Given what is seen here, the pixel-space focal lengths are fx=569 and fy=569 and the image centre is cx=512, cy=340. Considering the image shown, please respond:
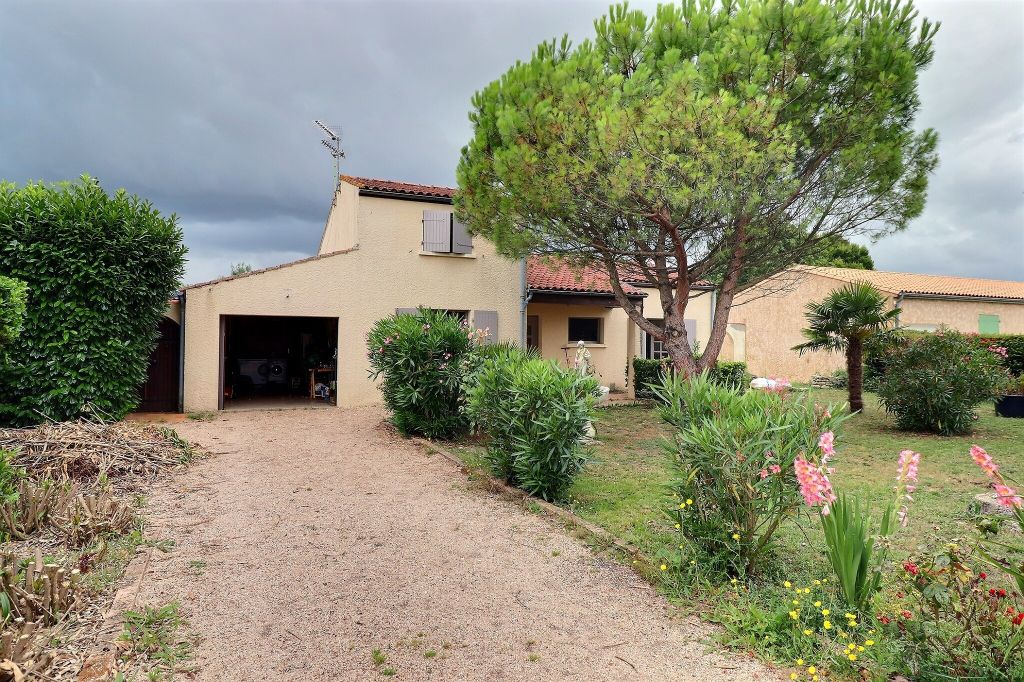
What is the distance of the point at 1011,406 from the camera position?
13.6 meters

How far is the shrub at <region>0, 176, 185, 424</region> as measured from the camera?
9141 mm

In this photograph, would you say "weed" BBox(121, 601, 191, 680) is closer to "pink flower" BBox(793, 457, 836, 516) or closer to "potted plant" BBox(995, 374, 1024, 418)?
"pink flower" BBox(793, 457, 836, 516)

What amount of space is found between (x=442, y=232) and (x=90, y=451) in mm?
9186

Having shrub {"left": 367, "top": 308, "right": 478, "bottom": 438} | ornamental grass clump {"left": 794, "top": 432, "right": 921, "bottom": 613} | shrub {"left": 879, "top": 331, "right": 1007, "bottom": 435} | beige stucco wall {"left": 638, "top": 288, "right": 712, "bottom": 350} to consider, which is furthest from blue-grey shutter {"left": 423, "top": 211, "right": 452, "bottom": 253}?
ornamental grass clump {"left": 794, "top": 432, "right": 921, "bottom": 613}

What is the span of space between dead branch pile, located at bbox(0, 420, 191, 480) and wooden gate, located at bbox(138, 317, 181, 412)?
444cm

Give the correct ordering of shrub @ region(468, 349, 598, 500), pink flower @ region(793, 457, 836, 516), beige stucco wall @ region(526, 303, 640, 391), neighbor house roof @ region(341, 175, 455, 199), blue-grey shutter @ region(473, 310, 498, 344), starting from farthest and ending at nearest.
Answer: beige stucco wall @ region(526, 303, 640, 391) < blue-grey shutter @ region(473, 310, 498, 344) < neighbor house roof @ region(341, 175, 455, 199) < shrub @ region(468, 349, 598, 500) < pink flower @ region(793, 457, 836, 516)

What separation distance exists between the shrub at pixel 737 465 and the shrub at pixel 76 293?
9.63 meters

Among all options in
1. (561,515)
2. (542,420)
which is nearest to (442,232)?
(542,420)

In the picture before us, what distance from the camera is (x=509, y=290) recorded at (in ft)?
50.5

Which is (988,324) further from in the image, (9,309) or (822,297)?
(9,309)

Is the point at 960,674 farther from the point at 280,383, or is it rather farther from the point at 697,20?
the point at 280,383

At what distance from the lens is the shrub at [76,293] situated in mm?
9141

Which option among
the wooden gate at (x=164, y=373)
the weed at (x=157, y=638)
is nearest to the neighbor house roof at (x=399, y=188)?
the wooden gate at (x=164, y=373)

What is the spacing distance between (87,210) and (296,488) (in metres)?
6.59
